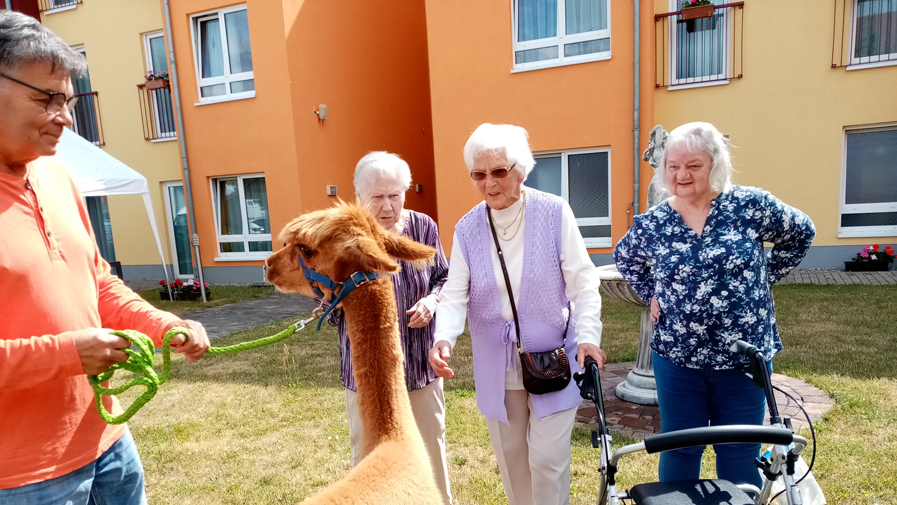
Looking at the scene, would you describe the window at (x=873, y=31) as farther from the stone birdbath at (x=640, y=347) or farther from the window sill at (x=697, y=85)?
the stone birdbath at (x=640, y=347)

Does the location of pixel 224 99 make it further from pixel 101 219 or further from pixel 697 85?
pixel 697 85

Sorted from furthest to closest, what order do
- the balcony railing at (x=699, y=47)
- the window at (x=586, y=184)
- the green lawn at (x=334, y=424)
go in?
the window at (x=586, y=184)
the balcony railing at (x=699, y=47)
the green lawn at (x=334, y=424)

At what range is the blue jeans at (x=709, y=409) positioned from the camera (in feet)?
8.06

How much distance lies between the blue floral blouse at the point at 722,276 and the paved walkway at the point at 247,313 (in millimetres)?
7474

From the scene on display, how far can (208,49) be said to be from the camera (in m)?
13.0

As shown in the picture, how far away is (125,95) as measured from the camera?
1460 cm

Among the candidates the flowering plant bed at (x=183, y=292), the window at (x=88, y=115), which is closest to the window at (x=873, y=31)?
the flowering plant bed at (x=183, y=292)

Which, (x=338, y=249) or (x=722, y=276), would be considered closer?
(x=338, y=249)

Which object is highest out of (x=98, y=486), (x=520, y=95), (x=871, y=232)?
(x=520, y=95)

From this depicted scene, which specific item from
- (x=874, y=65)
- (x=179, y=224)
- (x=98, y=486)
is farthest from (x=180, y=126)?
(x=874, y=65)

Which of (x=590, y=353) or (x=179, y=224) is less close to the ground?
(x=590, y=353)

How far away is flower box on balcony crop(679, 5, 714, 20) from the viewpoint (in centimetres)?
1004

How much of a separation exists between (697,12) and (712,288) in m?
9.73

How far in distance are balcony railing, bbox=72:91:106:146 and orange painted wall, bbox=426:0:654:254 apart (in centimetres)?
1020
